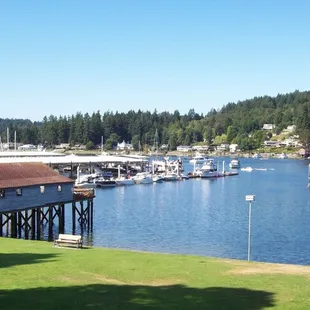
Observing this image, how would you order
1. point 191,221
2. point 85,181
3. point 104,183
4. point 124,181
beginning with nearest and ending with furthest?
point 191,221 → point 85,181 → point 104,183 → point 124,181

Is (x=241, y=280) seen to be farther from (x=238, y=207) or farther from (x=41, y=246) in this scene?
(x=238, y=207)

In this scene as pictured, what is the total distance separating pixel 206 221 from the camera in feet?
225

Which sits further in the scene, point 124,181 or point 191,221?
point 124,181

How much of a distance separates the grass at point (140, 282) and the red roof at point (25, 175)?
19789 mm

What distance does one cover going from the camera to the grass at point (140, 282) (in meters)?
18.2

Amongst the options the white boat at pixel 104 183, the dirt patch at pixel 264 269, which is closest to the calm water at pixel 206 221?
the white boat at pixel 104 183

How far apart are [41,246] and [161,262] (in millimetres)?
8709

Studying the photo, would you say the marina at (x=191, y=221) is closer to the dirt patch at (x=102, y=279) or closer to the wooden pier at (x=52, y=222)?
the wooden pier at (x=52, y=222)

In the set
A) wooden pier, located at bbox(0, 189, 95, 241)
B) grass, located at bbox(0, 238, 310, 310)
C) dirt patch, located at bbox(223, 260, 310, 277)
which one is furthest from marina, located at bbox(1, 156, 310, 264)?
grass, located at bbox(0, 238, 310, 310)

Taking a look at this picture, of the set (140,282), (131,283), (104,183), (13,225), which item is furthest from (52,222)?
(104,183)

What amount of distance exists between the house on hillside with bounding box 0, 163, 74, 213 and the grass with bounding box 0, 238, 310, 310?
61.6 feet

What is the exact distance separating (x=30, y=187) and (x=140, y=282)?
1179 inches

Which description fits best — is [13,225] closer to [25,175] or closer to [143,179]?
[25,175]

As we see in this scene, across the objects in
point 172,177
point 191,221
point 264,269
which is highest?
point 264,269
